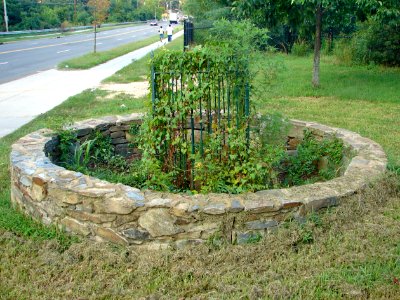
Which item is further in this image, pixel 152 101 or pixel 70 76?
pixel 70 76

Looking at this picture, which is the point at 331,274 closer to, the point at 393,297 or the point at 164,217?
the point at 393,297

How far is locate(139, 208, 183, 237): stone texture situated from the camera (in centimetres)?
370

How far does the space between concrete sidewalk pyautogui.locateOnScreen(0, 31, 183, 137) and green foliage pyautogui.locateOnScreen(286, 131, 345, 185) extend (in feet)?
16.5

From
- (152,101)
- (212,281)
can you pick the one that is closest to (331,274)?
(212,281)

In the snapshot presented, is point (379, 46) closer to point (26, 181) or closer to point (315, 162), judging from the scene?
point (315, 162)

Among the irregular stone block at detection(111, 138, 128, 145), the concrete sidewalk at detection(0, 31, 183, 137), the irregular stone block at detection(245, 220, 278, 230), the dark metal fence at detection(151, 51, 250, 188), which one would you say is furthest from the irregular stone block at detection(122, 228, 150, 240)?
the concrete sidewalk at detection(0, 31, 183, 137)

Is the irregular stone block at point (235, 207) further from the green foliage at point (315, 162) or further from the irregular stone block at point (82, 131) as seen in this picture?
the irregular stone block at point (82, 131)

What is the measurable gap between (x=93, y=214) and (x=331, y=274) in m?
1.86

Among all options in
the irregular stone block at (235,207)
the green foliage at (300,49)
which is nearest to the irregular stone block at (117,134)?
the irregular stone block at (235,207)

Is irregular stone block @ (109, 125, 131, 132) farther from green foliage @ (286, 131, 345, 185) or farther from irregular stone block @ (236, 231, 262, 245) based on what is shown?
irregular stone block @ (236, 231, 262, 245)

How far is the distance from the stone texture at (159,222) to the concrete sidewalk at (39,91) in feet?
16.9

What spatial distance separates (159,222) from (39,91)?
10.0 meters

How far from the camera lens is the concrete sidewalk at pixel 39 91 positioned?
31.0 ft

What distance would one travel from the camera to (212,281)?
327 centimetres
